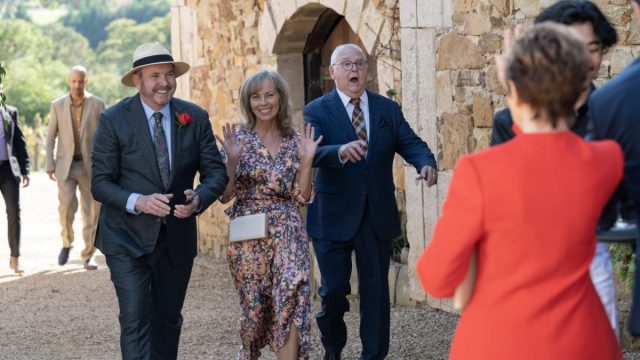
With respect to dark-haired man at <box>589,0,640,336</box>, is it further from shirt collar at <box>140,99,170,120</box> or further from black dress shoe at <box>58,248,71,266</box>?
black dress shoe at <box>58,248,71,266</box>

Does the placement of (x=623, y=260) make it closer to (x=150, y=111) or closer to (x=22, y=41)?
(x=150, y=111)

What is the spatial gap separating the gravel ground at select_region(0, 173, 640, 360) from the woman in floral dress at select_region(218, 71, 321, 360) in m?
1.14

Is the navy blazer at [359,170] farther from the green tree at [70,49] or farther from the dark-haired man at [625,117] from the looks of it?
the green tree at [70,49]

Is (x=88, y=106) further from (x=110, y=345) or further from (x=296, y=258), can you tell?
(x=296, y=258)

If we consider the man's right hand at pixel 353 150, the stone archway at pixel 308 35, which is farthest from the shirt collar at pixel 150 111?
the stone archway at pixel 308 35

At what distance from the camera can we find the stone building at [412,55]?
7203 mm

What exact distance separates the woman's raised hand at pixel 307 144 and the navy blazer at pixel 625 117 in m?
2.73

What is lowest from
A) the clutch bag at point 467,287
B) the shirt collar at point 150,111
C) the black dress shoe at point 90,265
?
the black dress shoe at point 90,265

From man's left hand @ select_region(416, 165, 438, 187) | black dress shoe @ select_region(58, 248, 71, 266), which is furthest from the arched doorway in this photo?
man's left hand @ select_region(416, 165, 438, 187)

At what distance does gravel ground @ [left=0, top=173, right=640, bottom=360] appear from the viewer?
24.1 ft

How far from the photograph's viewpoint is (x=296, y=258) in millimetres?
5820

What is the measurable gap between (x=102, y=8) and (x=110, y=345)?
85001 mm

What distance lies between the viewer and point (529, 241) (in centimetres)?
297

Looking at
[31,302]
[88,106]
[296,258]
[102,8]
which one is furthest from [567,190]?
[102,8]
